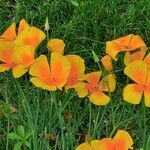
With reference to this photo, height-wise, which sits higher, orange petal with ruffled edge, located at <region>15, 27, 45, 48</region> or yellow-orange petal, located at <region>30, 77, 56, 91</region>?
orange petal with ruffled edge, located at <region>15, 27, 45, 48</region>

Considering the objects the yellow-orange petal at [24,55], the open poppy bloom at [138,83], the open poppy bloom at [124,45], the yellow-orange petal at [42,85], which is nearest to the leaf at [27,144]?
the yellow-orange petal at [42,85]

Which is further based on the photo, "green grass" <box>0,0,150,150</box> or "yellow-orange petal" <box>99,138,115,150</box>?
"green grass" <box>0,0,150,150</box>

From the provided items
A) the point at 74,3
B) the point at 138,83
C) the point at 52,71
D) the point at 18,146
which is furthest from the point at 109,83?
the point at 74,3

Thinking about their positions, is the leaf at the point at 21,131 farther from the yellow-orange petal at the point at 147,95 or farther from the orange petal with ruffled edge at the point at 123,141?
the yellow-orange petal at the point at 147,95

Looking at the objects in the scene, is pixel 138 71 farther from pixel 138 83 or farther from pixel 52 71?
pixel 52 71

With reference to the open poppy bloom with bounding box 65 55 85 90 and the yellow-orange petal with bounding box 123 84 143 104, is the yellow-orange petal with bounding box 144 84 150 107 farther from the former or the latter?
the open poppy bloom with bounding box 65 55 85 90

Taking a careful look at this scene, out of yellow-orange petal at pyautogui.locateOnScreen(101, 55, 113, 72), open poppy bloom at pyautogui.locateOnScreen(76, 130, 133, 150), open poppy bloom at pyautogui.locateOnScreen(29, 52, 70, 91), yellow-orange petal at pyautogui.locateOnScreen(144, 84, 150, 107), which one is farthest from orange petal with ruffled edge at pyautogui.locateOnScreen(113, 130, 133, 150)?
yellow-orange petal at pyautogui.locateOnScreen(101, 55, 113, 72)

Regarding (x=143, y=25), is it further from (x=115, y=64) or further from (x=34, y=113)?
(x=34, y=113)
